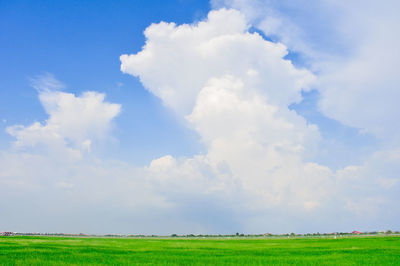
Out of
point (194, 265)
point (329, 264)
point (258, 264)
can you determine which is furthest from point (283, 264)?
point (194, 265)

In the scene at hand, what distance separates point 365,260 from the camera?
19.9 metres

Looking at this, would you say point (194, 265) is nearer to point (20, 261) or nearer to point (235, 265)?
point (235, 265)

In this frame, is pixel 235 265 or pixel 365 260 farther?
pixel 365 260

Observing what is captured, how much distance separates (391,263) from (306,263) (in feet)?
16.1

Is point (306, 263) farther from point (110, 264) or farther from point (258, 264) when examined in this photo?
point (110, 264)

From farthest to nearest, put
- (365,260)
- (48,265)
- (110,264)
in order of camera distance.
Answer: (365,260) → (110,264) → (48,265)

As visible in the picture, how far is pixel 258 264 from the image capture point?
60.1 feet

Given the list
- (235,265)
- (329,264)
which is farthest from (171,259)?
(329,264)

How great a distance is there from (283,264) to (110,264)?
10260 mm

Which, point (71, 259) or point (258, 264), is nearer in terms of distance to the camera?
point (258, 264)

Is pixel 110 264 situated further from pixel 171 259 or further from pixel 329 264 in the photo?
pixel 329 264

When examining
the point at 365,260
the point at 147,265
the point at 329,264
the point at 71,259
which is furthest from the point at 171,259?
the point at 365,260

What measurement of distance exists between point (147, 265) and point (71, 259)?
5.91m

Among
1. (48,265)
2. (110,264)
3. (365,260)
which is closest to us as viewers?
(48,265)
